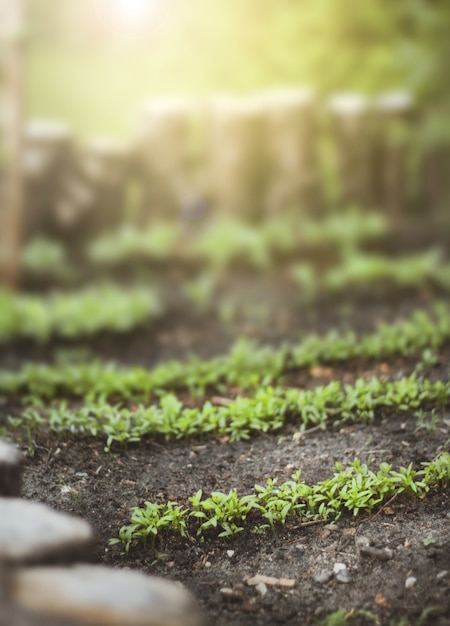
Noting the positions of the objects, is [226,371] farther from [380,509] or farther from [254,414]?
[380,509]

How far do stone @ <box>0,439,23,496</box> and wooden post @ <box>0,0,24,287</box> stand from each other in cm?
439

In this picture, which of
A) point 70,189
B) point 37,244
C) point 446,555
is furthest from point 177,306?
point 446,555

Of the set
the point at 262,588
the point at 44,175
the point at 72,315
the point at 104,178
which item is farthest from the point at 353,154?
the point at 262,588

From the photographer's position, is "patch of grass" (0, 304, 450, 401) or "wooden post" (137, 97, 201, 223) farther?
"wooden post" (137, 97, 201, 223)

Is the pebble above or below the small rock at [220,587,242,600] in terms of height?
above

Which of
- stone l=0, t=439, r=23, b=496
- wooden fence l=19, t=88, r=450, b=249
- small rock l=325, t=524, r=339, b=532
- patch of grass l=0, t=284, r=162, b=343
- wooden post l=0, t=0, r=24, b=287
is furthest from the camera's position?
wooden fence l=19, t=88, r=450, b=249

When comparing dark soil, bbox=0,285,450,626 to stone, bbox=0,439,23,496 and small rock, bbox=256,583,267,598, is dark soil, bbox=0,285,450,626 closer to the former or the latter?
small rock, bbox=256,583,267,598

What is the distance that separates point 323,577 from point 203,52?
8.19 metres

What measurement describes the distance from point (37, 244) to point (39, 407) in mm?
3408

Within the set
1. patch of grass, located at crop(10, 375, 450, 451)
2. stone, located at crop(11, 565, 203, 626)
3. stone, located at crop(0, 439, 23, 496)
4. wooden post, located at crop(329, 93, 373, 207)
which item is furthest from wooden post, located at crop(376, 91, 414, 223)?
stone, located at crop(11, 565, 203, 626)

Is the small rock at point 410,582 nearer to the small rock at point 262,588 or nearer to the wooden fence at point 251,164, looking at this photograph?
the small rock at point 262,588

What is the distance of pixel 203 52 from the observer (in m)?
9.22

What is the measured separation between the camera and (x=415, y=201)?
7.89 meters

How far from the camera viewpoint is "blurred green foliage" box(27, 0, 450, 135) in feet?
28.2
